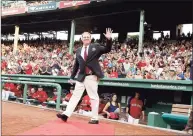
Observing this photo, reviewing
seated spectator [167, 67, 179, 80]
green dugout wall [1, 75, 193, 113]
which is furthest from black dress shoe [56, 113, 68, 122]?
seated spectator [167, 67, 179, 80]

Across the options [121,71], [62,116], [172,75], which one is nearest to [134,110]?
[172,75]

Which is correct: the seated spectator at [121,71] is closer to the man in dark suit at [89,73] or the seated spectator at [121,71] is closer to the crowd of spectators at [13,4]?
the man in dark suit at [89,73]

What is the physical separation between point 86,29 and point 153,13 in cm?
839

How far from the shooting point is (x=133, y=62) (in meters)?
13.9

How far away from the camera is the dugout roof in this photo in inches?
717

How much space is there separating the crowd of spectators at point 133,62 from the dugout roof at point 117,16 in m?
2.16

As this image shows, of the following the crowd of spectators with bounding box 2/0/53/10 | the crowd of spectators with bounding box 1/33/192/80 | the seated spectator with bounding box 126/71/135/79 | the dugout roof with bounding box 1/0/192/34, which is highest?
the crowd of spectators with bounding box 2/0/53/10

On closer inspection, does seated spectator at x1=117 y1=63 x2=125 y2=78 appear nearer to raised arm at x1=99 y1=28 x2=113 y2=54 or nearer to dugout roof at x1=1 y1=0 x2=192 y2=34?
dugout roof at x1=1 y1=0 x2=192 y2=34

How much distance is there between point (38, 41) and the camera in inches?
1081

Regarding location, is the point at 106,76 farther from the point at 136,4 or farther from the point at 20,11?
the point at 20,11

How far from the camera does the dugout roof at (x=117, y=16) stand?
1820 centimetres

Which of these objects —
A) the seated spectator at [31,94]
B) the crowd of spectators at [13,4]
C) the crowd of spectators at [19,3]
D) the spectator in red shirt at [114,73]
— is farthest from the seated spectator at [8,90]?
the crowd of spectators at [13,4]

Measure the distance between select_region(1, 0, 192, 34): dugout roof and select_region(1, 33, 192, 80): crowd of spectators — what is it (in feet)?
7.10

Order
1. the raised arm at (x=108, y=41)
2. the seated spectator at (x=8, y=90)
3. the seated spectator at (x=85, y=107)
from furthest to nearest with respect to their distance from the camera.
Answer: the seated spectator at (x=8, y=90) < the seated spectator at (x=85, y=107) < the raised arm at (x=108, y=41)
